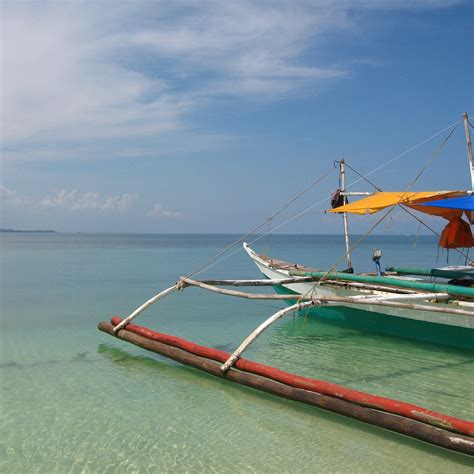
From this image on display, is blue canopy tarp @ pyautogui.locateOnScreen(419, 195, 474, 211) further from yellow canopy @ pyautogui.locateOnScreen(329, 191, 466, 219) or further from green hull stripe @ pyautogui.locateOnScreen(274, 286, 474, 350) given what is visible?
green hull stripe @ pyautogui.locateOnScreen(274, 286, 474, 350)

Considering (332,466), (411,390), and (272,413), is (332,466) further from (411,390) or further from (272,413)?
(411,390)

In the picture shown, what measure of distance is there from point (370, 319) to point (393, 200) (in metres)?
2.78

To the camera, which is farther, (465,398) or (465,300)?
(465,300)

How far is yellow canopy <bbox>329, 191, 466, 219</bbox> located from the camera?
10788 mm

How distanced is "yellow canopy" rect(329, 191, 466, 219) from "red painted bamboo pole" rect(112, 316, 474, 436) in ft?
16.9

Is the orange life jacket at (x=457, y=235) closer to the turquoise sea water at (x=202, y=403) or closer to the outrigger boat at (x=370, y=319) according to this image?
the outrigger boat at (x=370, y=319)

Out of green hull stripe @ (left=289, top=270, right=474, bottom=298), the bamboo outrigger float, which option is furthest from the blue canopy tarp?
the bamboo outrigger float

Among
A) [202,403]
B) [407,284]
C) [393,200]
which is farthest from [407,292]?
[202,403]

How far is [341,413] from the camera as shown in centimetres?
655

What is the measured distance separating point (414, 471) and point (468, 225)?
8282mm

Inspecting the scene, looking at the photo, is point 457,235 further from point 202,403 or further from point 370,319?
point 202,403

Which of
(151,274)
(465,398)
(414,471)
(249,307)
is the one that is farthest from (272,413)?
(151,274)

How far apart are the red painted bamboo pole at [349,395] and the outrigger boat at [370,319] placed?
1 centimetres

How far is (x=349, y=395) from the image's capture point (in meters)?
6.59
